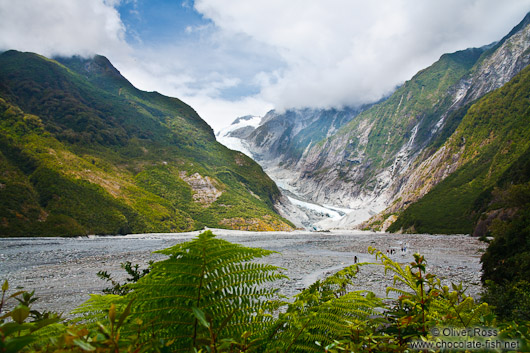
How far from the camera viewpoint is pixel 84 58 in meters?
186

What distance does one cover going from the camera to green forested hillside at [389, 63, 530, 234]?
226ft

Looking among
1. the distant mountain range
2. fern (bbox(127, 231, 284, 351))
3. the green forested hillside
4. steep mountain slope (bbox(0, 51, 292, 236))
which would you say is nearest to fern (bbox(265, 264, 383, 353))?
fern (bbox(127, 231, 284, 351))

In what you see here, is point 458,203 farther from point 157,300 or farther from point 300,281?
point 157,300

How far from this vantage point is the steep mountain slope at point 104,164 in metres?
62.2

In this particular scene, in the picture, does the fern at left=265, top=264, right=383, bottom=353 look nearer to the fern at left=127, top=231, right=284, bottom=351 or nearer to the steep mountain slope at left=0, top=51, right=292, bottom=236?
the fern at left=127, top=231, right=284, bottom=351

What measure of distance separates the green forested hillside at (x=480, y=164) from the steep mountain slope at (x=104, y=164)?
5180 centimetres

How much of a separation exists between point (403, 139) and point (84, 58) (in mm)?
212282

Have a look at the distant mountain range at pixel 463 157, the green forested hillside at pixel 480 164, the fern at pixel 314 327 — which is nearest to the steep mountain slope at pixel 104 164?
the green forested hillside at pixel 480 164

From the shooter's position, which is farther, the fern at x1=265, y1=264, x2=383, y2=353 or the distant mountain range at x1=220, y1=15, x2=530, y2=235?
the distant mountain range at x1=220, y1=15, x2=530, y2=235

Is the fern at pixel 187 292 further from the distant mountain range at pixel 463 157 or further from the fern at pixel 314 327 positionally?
the distant mountain range at pixel 463 157

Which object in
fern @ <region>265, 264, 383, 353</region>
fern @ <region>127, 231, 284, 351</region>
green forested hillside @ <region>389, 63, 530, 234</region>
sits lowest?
fern @ <region>265, 264, 383, 353</region>

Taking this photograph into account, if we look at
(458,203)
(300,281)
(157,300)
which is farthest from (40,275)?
(458,203)

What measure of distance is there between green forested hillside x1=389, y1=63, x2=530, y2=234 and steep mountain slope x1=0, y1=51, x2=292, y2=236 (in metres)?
51.8

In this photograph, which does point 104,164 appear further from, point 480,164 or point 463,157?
point 463,157
